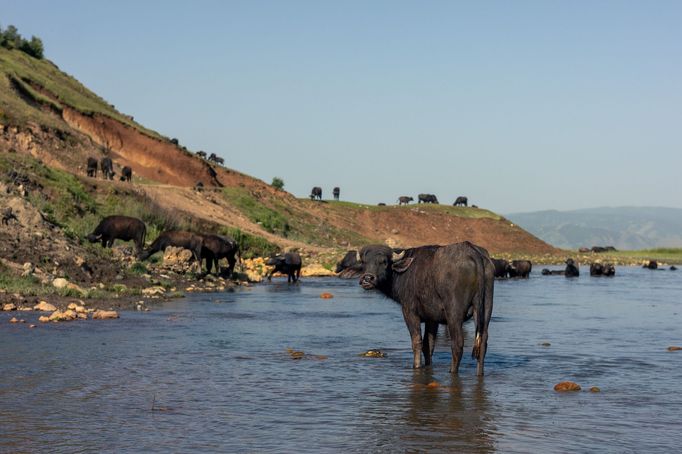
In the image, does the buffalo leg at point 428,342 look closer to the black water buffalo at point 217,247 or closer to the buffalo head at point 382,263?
the buffalo head at point 382,263

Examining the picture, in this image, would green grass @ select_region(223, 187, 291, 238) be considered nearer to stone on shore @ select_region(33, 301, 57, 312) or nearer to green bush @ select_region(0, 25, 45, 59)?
green bush @ select_region(0, 25, 45, 59)

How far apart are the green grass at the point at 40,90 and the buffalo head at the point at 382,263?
164 ft

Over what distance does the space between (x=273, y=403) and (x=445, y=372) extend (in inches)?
149

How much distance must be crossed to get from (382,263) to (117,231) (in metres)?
23.8

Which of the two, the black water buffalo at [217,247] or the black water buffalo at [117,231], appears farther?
the black water buffalo at [217,247]

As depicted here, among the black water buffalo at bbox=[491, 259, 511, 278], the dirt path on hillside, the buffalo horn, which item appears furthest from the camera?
the dirt path on hillside

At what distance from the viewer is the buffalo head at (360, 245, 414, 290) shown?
14.5 meters

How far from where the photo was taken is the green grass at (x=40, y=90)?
62.7m

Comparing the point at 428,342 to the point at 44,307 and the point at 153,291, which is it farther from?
the point at 153,291

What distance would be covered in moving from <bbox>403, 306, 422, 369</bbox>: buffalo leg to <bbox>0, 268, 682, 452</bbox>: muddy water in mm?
280

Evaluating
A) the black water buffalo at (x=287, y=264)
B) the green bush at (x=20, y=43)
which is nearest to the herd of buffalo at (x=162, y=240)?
the black water buffalo at (x=287, y=264)

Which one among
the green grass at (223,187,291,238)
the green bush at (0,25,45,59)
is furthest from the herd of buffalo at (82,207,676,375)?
the green bush at (0,25,45,59)

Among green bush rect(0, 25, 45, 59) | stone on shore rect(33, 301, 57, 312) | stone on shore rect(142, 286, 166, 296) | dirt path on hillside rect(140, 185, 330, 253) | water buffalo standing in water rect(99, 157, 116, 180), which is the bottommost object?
stone on shore rect(33, 301, 57, 312)

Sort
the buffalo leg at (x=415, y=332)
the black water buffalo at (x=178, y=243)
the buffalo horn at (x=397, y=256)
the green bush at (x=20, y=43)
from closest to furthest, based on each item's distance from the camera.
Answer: the buffalo leg at (x=415, y=332)
the buffalo horn at (x=397, y=256)
the black water buffalo at (x=178, y=243)
the green bush at (x=20, y=43)
